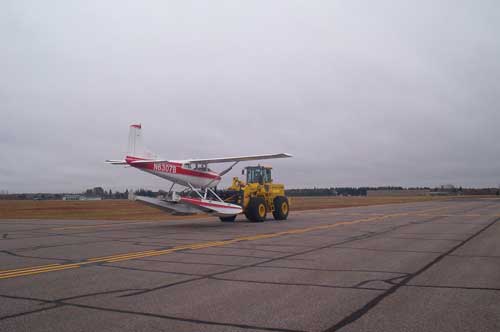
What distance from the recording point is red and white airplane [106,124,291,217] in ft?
66.7

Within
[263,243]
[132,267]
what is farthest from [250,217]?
[132,267]

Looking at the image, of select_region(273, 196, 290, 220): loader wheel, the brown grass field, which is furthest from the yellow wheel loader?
the brown grass field

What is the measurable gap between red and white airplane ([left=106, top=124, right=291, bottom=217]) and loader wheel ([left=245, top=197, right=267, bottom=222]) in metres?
1.47

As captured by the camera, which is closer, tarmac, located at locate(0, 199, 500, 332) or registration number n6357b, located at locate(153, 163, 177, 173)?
tarmac, located at locate(0, 199, 500, 332)

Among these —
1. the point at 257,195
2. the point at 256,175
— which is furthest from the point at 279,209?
the point at 256,175

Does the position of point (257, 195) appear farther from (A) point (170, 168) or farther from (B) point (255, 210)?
(A) point (170, 168)

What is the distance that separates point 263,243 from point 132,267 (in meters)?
5.28

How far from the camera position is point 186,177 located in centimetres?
2167

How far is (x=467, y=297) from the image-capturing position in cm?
679

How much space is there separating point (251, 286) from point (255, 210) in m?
16.2

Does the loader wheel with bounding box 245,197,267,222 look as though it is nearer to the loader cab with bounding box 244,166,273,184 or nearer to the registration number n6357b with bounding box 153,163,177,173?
the loader cab with bounding box 244,166,273,184

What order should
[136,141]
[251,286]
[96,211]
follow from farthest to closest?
1. [96,211]
2. [136,141]
3. [251,286]

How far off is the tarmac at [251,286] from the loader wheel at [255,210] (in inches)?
387

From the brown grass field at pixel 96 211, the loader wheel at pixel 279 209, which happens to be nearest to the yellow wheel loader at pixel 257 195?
the loader wheel at pixel 279 209
